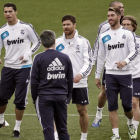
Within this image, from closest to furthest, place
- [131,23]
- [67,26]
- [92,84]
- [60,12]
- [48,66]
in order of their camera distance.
→ [48,66] → [67,26] → [131,23] → [92,84] → [60,12]

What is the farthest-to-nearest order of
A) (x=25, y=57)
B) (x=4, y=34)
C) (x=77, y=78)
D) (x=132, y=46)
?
(x=4, y=34) → (x=25, y=57) → (x=132, y=46) → (x=77, y=78)

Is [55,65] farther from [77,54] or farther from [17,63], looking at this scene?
[17,63]

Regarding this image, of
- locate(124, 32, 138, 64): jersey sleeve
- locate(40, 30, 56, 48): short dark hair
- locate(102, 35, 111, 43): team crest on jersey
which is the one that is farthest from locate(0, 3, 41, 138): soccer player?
locate(40, 30, 56, 48): short dark hair

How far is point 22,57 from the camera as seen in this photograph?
405 inches

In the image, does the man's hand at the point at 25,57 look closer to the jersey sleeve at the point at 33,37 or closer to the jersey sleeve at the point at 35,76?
the jersey sleeve at the point at 33,37

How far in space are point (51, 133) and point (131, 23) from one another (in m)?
3.35

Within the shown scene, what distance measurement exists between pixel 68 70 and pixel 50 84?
379mm

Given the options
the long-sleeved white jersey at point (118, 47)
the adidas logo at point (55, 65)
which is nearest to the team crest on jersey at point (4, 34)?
the long-sleeved white jersey at point (118, 47)

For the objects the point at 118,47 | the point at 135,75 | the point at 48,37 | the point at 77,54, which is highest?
the point at 48,37

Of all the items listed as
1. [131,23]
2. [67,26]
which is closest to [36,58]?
[67,26]

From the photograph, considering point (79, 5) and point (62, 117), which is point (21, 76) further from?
point (79, 5)

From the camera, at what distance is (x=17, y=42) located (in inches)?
410

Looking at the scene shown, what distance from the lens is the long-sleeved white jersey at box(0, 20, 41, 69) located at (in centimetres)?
1039

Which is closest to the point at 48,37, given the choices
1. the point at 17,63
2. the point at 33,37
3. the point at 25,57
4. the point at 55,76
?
the point at 55,76
